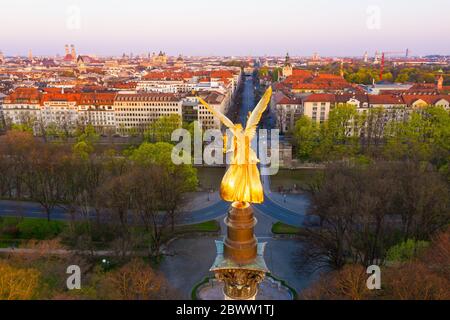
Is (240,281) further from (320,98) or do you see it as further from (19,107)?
(19,107)

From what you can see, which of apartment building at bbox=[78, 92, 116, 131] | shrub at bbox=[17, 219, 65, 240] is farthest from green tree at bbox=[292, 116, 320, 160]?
apartment building at bbox=[78, 92, 116, 131]

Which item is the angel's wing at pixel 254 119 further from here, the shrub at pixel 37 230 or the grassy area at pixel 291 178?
the grassy area at pixel 291 178

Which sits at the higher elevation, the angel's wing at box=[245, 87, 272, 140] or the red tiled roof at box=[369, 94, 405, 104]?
the angel's wing at box=[245, 87, 272, 140]

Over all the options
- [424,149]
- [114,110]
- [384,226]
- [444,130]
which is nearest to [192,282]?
[384,226]

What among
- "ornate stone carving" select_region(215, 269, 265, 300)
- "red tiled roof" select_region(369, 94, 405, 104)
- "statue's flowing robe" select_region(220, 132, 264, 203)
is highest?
"statue's flowing robe" select_region(220, 132, 264, 203)

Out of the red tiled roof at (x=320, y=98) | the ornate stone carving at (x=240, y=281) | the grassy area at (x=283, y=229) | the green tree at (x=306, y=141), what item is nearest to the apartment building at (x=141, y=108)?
the red tiled roof at (x=320, y=98)

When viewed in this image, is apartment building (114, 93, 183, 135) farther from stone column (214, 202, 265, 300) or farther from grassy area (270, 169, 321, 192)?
stone column (214, 202, 265, 300)

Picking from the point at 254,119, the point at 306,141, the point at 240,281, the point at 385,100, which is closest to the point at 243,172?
the point at 254,119
